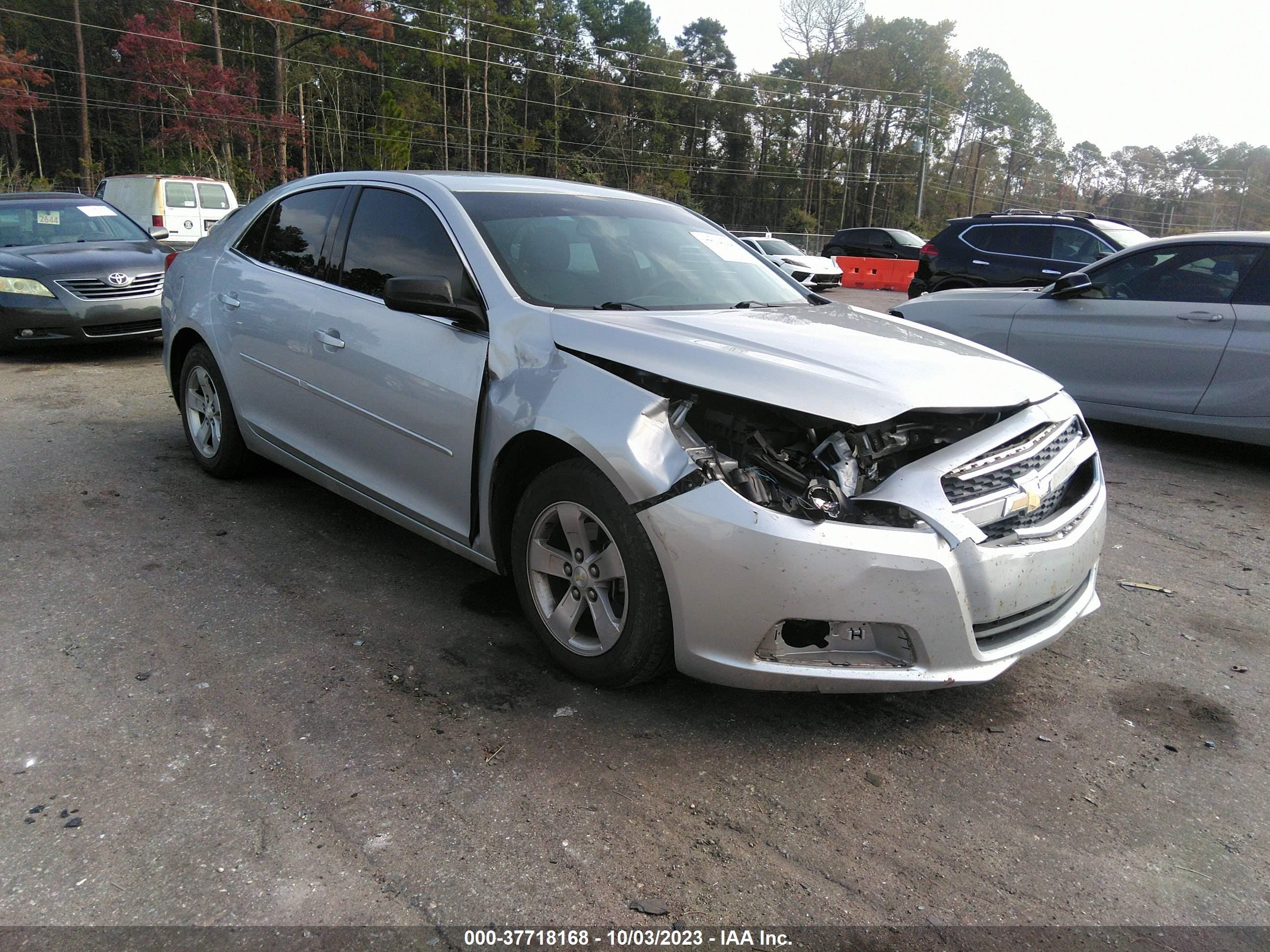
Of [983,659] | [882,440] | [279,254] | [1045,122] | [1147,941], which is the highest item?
[1045,122]

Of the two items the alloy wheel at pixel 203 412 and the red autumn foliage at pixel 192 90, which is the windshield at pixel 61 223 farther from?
the red autumn foliage at pixel 192 90

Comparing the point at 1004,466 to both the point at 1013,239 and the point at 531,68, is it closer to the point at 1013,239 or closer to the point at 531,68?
the point at 1013,239

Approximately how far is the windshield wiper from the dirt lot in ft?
4.23


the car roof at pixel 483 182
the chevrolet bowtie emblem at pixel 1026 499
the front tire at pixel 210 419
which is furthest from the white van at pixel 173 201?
the chevrolet bowtie emblem at pixel 1026 499

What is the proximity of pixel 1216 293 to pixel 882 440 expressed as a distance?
4.94 metres

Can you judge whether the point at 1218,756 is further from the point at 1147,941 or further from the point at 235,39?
the point at 235,39

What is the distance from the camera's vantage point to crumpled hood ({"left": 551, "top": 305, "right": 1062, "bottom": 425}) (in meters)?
2.70

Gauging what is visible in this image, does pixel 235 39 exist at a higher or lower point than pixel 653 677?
higher

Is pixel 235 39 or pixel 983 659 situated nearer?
pixel 983 659

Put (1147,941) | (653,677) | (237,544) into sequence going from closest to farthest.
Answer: (1147,941) → (653,677) → (237,544)

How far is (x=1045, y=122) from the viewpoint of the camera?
9500 centimetres

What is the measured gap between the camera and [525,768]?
2650 millimetres

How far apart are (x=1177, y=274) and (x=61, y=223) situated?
1048cm

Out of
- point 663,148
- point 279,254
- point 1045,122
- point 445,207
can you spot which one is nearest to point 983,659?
point 445,207
